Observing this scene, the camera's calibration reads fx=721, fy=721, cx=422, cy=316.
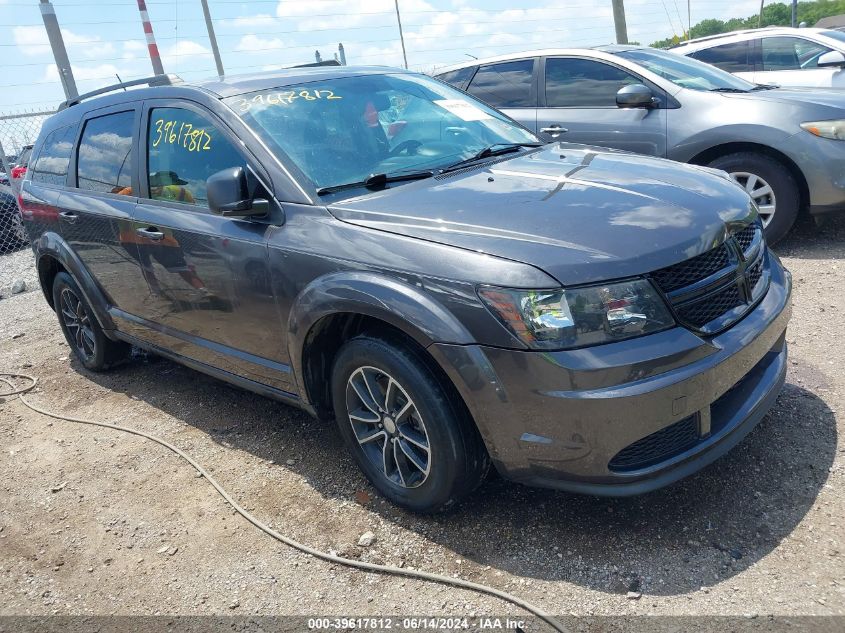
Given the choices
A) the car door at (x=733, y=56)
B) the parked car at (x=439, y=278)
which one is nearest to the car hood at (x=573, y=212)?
the parked car at (x=439, y=278)

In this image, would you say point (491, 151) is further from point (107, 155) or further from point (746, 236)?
point (107, 155)

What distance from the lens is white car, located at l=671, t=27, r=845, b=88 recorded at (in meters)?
8.30

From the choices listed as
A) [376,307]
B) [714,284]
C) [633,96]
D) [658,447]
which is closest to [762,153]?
[633,96]

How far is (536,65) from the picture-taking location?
268 inches

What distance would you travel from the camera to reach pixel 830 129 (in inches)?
217

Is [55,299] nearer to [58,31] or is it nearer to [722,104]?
[722,104]

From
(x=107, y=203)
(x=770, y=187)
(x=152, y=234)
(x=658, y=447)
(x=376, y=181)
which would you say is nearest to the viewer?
(x=658, y=447)

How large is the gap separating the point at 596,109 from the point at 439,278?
14.8 ft

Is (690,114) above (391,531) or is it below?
above

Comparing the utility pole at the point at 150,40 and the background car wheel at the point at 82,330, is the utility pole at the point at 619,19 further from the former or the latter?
the background car wheel at the point at 82,330

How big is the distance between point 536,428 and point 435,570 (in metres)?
0.71

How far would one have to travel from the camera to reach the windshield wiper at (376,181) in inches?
125

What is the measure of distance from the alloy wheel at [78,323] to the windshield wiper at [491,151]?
2.99m

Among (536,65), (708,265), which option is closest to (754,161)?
(536,65)
